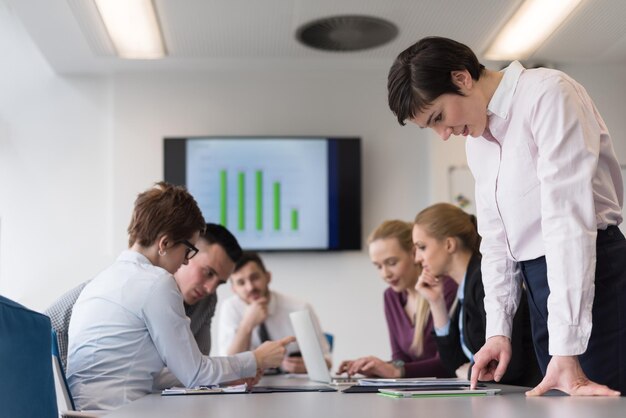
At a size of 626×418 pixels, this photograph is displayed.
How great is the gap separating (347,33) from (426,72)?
3.06 meters

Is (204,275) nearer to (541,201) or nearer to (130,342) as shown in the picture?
(130,342)

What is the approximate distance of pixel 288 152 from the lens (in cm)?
523

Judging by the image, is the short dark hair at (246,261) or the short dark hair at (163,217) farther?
the short dark hair at (246,261)

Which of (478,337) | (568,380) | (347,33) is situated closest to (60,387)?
(568,380)

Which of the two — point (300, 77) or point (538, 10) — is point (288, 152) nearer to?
point (300, 77)

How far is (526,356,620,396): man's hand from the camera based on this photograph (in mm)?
1425

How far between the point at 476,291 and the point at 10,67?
4.00 metres

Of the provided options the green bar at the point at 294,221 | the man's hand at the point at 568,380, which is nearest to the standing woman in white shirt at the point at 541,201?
the man's hand at the point at 568,380

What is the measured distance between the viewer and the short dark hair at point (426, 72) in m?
1.65

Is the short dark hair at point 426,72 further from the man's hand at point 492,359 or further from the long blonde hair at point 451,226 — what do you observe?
the long blonde hair at point 451,226

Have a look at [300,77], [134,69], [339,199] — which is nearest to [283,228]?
[339,199]

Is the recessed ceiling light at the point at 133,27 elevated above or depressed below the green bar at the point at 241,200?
above

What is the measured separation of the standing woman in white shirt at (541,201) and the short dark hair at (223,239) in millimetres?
1573

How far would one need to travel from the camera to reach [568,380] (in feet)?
4.74
